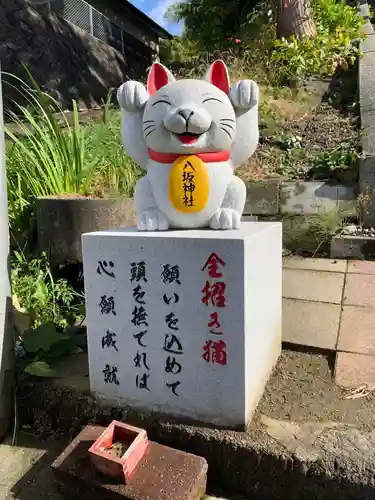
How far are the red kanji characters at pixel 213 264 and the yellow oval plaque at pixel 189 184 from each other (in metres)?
0.35

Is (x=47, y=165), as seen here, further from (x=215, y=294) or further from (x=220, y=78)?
(x=215, y=294)

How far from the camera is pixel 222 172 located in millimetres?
2039

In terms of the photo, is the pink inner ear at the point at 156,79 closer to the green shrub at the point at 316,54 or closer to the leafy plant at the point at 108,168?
the leafy plant at the point at 108,168

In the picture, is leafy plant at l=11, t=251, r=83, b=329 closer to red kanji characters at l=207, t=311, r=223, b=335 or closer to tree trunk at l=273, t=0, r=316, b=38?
red kanji characters at l=207, t=311, r=223, b=335

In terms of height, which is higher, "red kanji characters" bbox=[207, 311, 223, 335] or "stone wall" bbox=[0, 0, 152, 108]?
"stone wall" bbox=[0, 0, 152, 108]

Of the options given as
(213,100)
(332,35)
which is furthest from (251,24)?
(213,100)

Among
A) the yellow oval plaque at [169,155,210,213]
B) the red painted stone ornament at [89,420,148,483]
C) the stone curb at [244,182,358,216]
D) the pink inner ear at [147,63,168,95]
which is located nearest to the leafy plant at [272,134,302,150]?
the stone curb at [244,182,358,216]

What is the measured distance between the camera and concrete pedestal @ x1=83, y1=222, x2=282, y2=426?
176 centimetres

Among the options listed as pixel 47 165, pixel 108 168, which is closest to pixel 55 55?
pixel 108 168

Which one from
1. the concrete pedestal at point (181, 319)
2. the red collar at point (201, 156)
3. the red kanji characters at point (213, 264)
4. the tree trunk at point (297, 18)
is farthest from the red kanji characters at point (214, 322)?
the tree trunk at point (297, 18)

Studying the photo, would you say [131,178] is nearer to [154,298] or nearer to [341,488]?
[154,298]

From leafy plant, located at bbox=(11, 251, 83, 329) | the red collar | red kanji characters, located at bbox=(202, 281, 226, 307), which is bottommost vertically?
leafy plant, located at bbox=(11, 251, 83, 329)

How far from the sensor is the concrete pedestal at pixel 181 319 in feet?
5.77

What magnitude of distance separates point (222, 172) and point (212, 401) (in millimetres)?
1076
